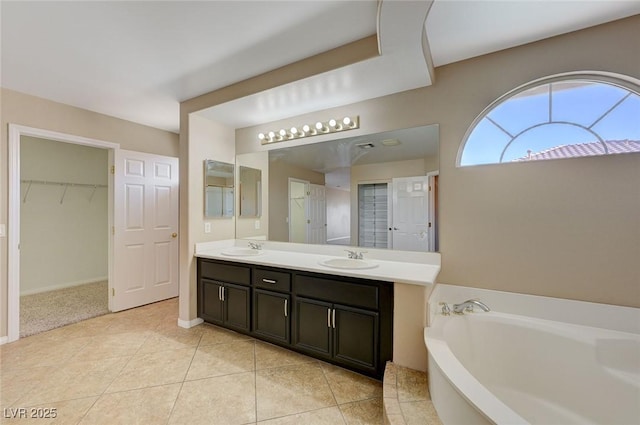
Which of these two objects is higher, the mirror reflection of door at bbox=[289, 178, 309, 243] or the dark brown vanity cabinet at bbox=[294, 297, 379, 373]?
the mirror reflection of door at bbox=[289, 178, 309, 243]

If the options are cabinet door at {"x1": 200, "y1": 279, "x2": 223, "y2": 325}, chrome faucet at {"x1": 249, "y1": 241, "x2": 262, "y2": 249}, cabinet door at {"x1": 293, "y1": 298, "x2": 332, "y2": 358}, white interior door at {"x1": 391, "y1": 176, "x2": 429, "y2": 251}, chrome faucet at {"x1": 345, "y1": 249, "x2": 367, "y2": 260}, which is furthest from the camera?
chrome faucet at {"x1": 249, "y1": 241, "x2": 262, "y2": 249}

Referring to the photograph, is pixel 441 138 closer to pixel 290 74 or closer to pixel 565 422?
pixel 290 74

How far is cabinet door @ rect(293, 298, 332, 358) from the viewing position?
2.12 m

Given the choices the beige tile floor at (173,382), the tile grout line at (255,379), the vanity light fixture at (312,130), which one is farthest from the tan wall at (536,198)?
the tile grout line at (255,379)

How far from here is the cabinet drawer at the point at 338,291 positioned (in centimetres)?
193

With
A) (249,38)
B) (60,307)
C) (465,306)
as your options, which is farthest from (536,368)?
(60,307)

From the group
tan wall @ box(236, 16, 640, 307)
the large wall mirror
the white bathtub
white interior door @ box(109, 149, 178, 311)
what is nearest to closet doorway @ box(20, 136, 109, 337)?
white interior door @ box(109, 149, 178, 311)

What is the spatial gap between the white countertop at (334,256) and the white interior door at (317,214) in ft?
0.32

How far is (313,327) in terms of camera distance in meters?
2.18

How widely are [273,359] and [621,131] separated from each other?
2.87 m

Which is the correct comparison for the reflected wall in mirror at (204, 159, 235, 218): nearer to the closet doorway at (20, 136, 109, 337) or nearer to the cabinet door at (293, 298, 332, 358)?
the cabinet door at (293, 298, 332, 358)

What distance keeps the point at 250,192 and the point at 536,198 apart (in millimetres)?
2755

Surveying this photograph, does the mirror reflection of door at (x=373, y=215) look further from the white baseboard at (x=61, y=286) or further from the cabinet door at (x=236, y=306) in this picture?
the white baseboard at (x=61, y=286)

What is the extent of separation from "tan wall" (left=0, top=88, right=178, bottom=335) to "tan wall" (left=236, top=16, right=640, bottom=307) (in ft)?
10.6
